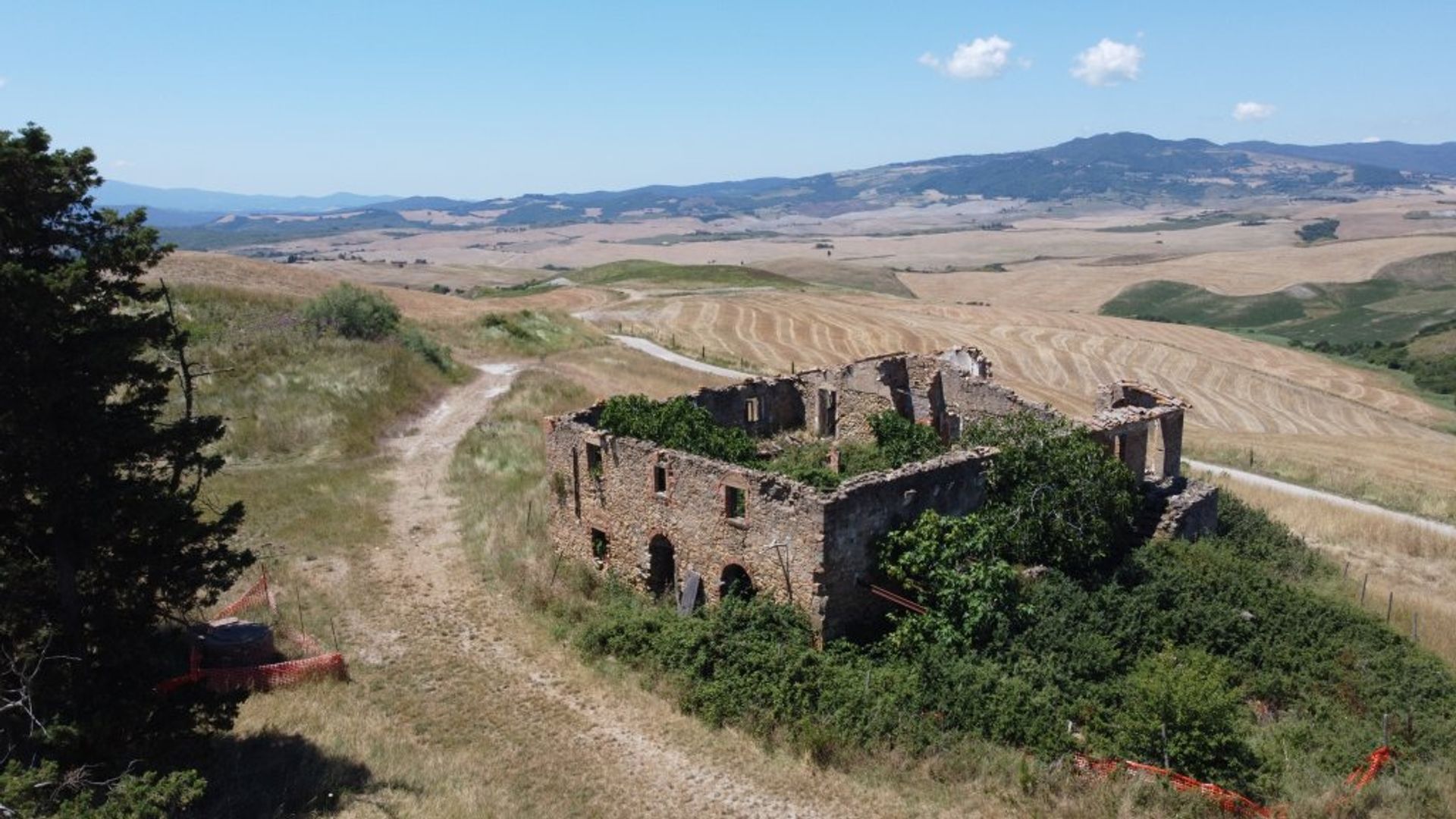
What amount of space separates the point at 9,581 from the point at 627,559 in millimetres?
10451

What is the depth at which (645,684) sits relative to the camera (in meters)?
15.8

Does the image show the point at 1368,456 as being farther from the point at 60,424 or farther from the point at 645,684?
the point at 60,424

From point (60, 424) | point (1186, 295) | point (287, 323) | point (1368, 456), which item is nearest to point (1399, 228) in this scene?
point (1186, 295)

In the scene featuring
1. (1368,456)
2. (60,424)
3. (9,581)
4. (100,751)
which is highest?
(60,424)

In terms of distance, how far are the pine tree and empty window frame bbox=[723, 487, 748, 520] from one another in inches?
314

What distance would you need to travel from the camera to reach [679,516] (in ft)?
59.1

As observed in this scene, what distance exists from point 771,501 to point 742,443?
434 cm

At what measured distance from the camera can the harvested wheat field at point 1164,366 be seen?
38.7 m

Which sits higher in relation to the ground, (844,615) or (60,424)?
(60,424)

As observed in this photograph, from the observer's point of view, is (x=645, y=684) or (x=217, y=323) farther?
(x=217, y=323)

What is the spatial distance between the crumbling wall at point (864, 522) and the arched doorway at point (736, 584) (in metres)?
1.61

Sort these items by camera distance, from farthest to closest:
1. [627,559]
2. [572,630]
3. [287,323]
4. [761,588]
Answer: [287,323], [627,559], [572,630], [761,588]

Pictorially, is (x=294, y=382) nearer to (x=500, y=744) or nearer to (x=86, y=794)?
(x=500, y=744)

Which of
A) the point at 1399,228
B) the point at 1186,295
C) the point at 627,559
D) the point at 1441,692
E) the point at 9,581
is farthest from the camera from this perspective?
the point at 1399,228
